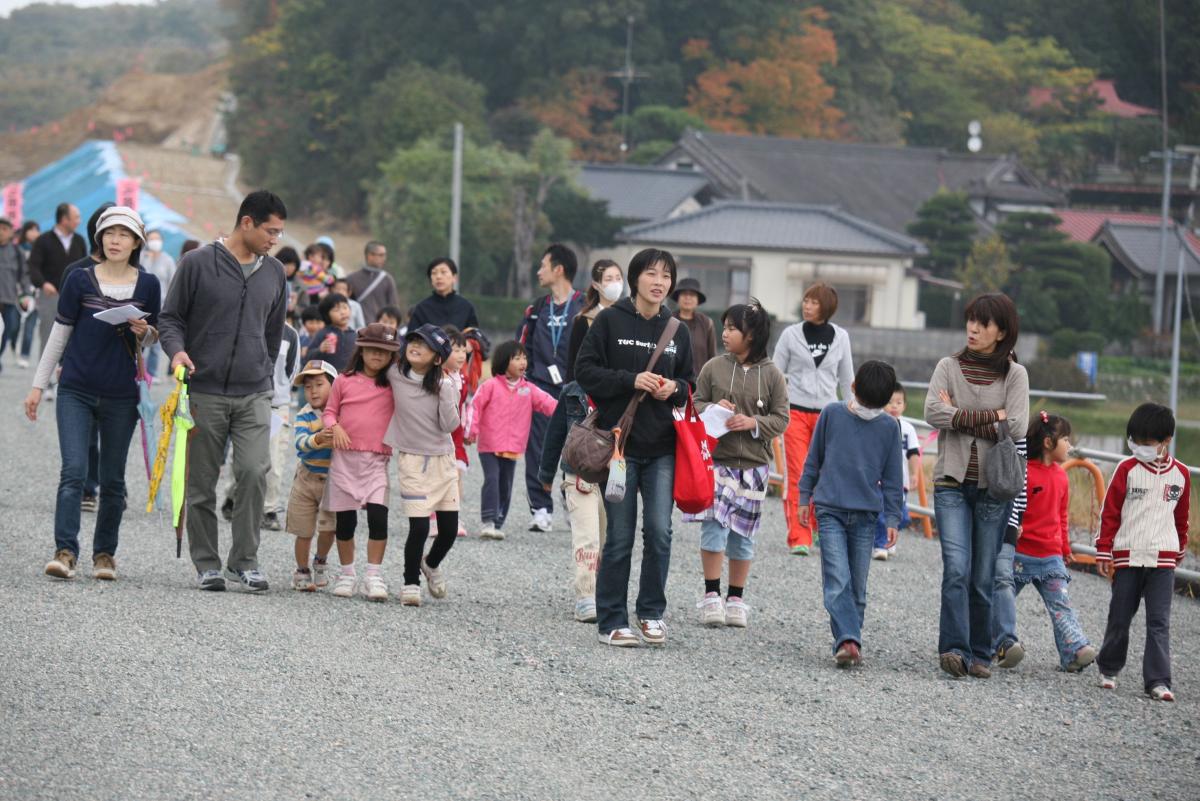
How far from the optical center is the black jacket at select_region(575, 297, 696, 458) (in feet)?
20.6

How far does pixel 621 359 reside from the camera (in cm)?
629

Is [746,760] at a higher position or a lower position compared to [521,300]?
lower

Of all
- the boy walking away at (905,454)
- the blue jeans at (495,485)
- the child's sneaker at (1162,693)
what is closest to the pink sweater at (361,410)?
the blue jeans at (495,485)

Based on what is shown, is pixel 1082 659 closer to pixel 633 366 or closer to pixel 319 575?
pixel 633 366

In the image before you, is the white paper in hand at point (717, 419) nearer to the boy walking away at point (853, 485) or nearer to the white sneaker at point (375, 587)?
the boy walking away at point (853, 485)

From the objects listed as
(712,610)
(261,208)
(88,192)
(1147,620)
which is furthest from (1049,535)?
(88,192)

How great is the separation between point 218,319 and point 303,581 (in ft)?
4.53

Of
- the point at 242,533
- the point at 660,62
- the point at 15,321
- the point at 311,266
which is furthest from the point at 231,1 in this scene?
the point at 242,533

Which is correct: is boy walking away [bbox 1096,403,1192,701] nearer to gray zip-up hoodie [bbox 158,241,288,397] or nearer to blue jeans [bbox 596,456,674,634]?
blue jeans [bbox 596,456,674,634]

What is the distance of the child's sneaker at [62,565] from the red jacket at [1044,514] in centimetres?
443

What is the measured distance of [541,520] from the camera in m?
9.62

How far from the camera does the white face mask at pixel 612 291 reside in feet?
23.4

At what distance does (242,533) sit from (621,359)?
6.76ft

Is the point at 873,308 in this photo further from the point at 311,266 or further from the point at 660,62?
the point at 311,266
